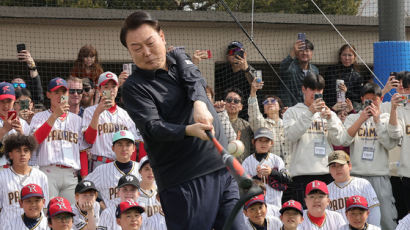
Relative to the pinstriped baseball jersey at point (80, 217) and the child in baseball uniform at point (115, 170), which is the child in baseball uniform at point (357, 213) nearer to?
the child in baseball uniform at point (115, 170)

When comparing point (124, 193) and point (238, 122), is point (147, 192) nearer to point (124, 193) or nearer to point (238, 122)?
point (124, 193)

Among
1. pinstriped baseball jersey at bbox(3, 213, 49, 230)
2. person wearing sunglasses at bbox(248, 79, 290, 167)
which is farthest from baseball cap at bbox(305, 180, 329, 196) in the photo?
pinstriped baseball jersey at bbox(3, 213, 49, 230)

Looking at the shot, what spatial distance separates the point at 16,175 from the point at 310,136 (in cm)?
330

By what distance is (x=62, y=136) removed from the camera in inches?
311

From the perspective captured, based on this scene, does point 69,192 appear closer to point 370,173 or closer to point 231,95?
point 231,95

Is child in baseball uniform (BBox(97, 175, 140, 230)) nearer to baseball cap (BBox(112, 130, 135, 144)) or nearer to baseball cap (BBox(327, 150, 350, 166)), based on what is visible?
baseball cap (BBox(112, 130, 135, 144))

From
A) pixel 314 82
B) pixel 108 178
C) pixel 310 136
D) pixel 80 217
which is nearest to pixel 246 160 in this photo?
pixel 310 136

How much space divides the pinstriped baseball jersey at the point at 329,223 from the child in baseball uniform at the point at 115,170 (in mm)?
1916

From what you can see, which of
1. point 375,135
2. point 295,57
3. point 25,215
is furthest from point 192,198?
point 295,57

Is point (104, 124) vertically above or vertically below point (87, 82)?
below

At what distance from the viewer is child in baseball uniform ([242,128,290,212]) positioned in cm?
777

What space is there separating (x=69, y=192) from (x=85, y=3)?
606 cm

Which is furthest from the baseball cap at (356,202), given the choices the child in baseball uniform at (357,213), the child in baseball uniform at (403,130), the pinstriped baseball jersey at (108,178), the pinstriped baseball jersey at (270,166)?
the pinstriped baseball jersey at (108,178)

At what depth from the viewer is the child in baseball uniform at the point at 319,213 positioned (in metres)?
7.34
